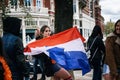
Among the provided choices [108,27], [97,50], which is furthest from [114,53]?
[108,27]

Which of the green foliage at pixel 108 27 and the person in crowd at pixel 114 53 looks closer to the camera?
the person in crowd at pixel 114 53

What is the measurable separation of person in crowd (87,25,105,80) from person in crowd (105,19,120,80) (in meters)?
5.99

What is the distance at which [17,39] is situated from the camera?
30.6 ft

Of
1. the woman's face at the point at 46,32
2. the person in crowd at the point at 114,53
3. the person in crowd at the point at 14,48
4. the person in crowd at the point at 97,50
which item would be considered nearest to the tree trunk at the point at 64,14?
the person in crowd at the point at 97,50

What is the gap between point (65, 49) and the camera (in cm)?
1277

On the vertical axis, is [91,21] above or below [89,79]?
below

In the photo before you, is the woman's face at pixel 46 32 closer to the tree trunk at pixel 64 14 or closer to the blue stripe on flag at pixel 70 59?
the blue stripe on flag at pixel 70 59

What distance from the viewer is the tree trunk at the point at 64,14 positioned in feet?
50.1

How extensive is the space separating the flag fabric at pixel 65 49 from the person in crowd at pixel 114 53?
181 centimetres

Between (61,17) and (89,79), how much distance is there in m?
4.99

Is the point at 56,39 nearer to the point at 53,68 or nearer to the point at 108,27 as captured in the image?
the point at 53,68

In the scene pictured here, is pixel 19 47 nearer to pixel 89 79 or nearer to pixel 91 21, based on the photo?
pixel 89 79

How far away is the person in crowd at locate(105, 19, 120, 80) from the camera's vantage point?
10.3 metres

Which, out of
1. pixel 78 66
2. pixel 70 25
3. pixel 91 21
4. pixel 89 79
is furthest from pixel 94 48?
pixel 91 21
